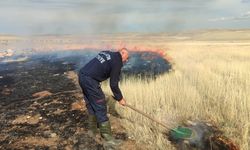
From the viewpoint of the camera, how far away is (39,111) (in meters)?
8.61

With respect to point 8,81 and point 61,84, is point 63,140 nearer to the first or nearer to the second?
point 61,84

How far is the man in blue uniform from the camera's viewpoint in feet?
20.3

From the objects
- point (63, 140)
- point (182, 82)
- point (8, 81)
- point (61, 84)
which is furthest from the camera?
point (8, 81)

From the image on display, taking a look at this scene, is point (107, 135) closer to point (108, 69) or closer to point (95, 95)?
point (95, 95)

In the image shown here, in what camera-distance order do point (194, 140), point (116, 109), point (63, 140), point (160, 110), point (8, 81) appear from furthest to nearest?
point (8, 81), point (116, 109), point (160, 110), point (63, 140), point (194, 140)

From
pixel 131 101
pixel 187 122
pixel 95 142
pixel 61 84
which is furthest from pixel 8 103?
pixel 187 122

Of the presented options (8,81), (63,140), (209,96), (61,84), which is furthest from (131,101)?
(8,81)

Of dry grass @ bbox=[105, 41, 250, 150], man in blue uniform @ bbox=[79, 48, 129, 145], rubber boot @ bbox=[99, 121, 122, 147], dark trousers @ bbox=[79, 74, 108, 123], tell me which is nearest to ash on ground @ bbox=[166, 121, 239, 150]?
dry grass @ bbox=[105, 41, 250, 150]

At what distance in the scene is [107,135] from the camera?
6.55m

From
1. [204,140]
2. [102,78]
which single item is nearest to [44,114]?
[102,78]

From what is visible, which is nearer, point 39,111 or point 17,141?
point 17,141

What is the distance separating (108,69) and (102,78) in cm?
27

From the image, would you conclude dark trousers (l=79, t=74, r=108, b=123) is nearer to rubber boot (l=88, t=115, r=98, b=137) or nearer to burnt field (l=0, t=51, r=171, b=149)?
rubber boot (l=88, t=115, r=98, b=137)

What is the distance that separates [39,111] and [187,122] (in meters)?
3.61
